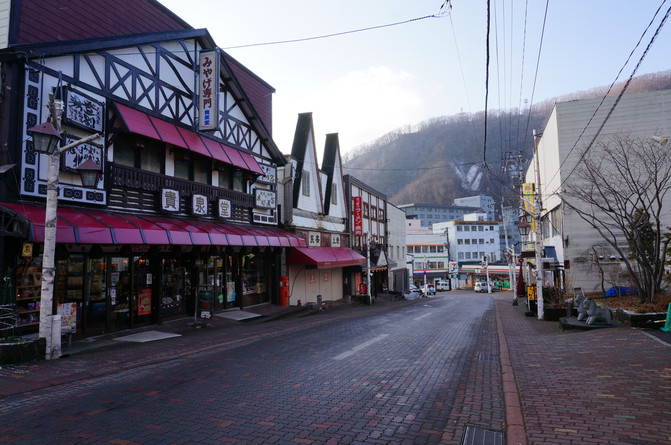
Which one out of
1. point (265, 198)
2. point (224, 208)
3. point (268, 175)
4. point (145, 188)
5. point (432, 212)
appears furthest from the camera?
point (432, 212)

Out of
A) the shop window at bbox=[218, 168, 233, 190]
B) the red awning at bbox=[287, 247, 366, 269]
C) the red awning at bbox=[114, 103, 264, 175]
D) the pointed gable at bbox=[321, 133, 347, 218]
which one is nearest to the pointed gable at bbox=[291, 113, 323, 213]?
the pointed gable at bbox=[321, 133, 347, 218]

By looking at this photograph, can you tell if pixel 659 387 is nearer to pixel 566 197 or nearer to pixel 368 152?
pixel 566 197

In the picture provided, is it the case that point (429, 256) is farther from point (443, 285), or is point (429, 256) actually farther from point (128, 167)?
point (128, 167)

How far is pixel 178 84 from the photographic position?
16.0m

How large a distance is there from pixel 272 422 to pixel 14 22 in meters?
11.9

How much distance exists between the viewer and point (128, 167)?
13.0 meters

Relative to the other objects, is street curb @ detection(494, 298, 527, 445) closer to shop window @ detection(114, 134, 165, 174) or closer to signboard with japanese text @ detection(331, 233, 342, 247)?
shop window @ detection(114, 134, 165, 174)

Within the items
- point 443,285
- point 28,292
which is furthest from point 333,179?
point 443,285

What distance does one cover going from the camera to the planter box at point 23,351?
8609 millimetres

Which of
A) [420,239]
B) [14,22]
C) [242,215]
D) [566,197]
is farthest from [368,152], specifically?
[14,22]

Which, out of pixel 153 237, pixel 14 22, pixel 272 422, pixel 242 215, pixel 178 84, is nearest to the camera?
pixel 272 422

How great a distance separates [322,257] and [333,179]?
25.2 feet

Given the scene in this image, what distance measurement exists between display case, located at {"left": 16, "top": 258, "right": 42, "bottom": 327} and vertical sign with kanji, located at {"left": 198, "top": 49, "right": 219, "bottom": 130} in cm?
771

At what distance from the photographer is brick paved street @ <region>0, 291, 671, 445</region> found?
16.8ft
